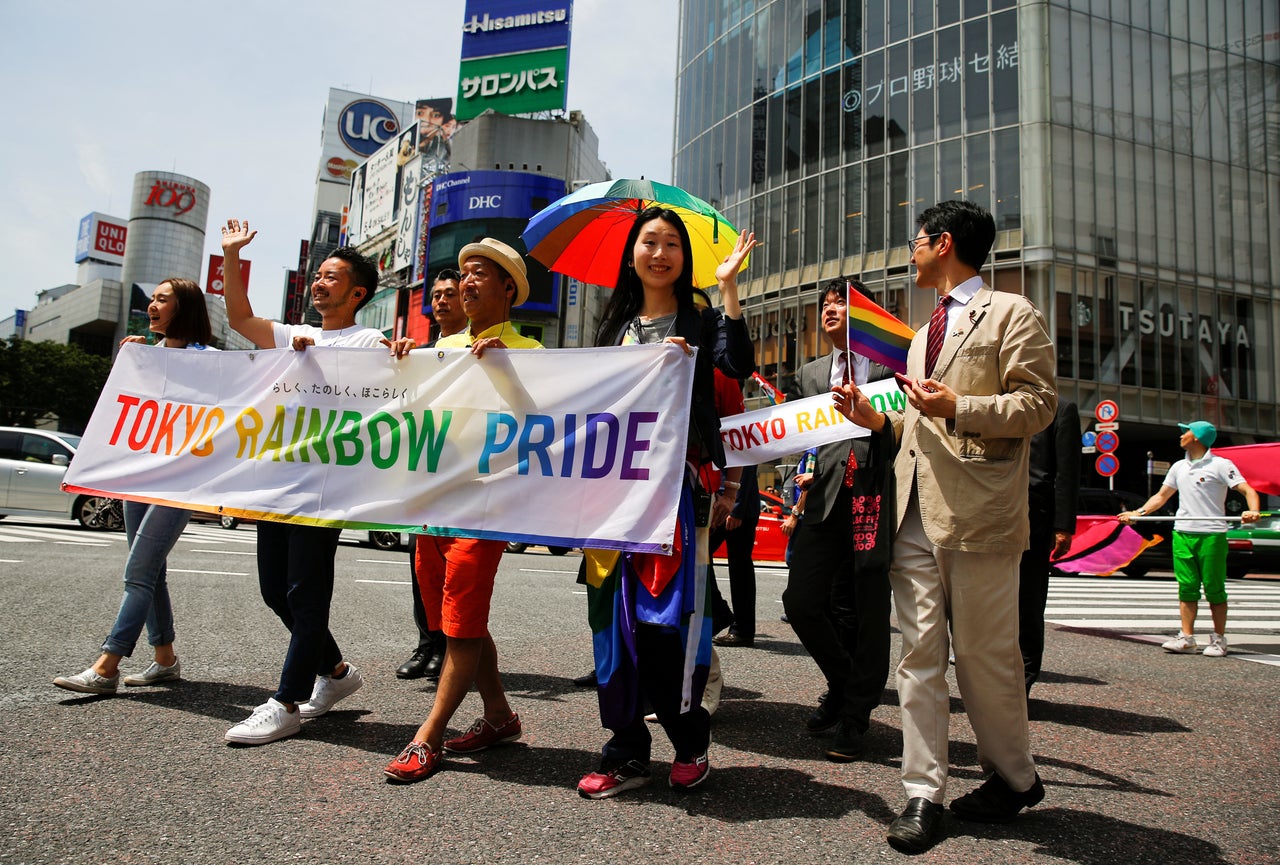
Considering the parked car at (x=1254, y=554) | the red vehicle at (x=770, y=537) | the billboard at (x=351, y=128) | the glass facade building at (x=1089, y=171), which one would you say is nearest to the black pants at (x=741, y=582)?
the red vehicle at (x=770, y=537)

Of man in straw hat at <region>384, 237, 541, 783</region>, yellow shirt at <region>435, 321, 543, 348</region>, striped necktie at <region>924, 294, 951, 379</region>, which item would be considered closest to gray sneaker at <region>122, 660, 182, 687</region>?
man in straw hat at <region>384, 237, 541, 783</region>

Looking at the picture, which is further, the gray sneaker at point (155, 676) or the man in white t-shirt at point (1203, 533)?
the man in white t-shirt at point (1203, 533)

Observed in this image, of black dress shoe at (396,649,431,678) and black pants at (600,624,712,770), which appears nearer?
black pants at (600,624,712,770)

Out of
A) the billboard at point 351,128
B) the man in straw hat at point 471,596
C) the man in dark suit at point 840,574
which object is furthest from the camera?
the billboard at point 351,128

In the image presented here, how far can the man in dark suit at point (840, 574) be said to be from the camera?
3.59 m

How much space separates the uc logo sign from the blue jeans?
366ft

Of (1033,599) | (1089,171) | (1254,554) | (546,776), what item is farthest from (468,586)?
(1089,171)

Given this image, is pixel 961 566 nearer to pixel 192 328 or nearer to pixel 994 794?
pixel 994 794

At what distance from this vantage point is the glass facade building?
98.1 ft

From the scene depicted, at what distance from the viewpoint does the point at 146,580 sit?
4.01 m

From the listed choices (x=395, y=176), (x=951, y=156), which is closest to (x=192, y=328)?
(x=951, y=156)

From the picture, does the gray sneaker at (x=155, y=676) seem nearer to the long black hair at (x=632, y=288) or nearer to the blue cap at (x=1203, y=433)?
the long black hair at (x=632, y=288)

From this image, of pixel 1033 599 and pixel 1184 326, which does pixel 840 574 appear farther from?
pixel 1184 326

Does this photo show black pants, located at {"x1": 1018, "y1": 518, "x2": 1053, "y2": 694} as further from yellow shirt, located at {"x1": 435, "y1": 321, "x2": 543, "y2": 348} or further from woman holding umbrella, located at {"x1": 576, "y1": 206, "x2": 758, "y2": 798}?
yellow shirt, located at {"x1": 435, "y1": 321, "x2": 543, "y2": 348}
